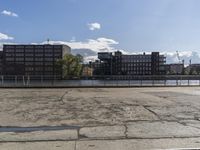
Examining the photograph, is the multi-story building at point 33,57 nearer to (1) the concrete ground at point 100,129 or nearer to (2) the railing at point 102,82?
(2) the railing at point 102,82

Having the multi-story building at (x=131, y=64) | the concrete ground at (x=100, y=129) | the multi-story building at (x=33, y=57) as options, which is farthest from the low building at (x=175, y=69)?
the concrete ground at (x=100, y=129)

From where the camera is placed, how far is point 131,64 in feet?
430

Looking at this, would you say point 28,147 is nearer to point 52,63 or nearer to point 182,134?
point 182,134

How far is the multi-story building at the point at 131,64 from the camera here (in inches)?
4906

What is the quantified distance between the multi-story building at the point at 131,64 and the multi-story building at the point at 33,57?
2020 cm

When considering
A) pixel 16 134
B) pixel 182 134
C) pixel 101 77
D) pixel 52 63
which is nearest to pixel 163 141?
pixel 182 134

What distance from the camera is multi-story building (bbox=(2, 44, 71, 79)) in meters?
135

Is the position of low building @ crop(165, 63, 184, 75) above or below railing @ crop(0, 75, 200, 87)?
above

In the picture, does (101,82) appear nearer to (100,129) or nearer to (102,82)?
(102,82)

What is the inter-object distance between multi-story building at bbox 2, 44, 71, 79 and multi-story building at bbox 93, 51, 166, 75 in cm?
2020

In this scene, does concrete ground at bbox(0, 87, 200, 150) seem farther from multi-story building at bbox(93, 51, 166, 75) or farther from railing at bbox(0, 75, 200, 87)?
multi-story building at bbox(93, 51, 166, 75)

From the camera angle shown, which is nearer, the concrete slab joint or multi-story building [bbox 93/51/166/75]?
the concrete slab joint

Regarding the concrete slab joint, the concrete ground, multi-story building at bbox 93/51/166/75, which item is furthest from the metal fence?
multi-story building at bbox 93/51/166/75

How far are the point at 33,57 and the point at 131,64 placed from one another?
135 feet
